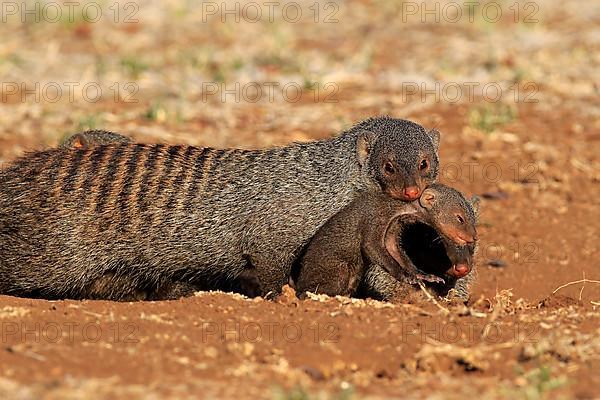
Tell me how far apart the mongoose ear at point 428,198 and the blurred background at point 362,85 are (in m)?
1.12

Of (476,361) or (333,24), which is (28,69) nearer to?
(333,24)

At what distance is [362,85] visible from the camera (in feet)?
29.7

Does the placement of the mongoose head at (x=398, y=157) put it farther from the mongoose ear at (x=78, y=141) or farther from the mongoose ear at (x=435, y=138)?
the mongoose ear at (x=78, y=141)

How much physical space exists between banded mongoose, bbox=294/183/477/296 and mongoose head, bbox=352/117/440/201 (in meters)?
0.09

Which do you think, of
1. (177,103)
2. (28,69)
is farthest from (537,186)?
(28,69)

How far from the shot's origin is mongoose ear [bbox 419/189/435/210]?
517cm

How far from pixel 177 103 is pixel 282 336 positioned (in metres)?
4.68

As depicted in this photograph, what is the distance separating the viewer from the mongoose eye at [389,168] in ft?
17.3

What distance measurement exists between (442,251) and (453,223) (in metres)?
0.25
